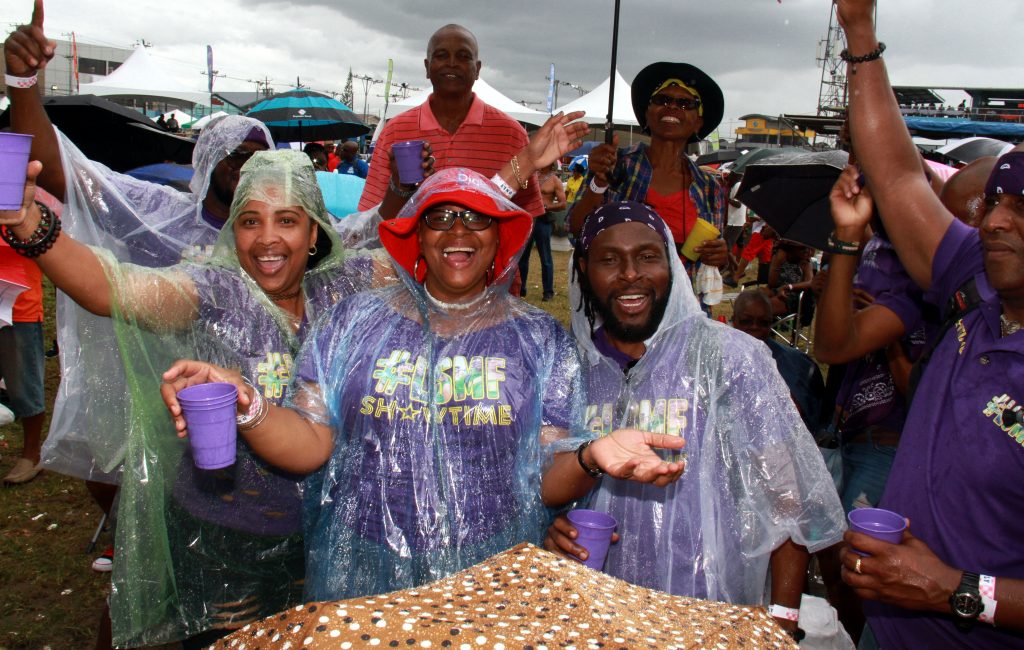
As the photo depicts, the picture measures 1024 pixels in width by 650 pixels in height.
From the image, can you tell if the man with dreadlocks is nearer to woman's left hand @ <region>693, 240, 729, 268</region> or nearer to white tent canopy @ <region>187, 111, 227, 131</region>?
woman's left hand @ <region>693, 240, 729, 268</region>

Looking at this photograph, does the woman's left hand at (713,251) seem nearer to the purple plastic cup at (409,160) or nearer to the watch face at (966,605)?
the purple plastic cup at (409,160)

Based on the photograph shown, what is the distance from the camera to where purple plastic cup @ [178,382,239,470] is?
1.65 m

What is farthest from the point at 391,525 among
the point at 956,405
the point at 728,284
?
the point at 728,284

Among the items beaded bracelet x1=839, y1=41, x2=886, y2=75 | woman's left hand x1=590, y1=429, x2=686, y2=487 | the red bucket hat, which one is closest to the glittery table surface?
woman's left hand x1=590, y1=429, x2=686, y2=487

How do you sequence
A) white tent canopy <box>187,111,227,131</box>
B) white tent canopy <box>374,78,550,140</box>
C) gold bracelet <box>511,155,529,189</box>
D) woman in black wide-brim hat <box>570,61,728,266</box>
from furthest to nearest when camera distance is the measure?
white tent canopy <box>374,78,550,140</box> < white tent canopy <box>187,111,227,131</box> < woman in black wide-brim hat <box>570,61,728,266</box> < gold bracelet <box>511,155,529,189</box>

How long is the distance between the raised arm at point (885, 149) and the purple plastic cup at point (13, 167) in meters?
2.18

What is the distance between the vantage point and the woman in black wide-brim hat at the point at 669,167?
3.42m

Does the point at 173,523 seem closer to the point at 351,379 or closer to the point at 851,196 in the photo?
the point at 351,379

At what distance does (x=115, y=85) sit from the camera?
1620 cm

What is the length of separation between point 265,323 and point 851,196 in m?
1.91

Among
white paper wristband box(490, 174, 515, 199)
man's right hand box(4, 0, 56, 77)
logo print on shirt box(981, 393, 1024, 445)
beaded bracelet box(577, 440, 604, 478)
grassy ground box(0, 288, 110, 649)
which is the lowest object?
Answer: grassy ground box(0, 288, 110, 649)

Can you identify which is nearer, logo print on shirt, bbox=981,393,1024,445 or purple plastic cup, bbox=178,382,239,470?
logo print on shirt, bbox=981,393,1024,445

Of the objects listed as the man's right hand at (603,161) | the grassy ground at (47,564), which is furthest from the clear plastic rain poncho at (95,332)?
the man's right hand at (603,161)

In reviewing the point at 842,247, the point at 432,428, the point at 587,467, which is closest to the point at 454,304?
the point at 432,428
